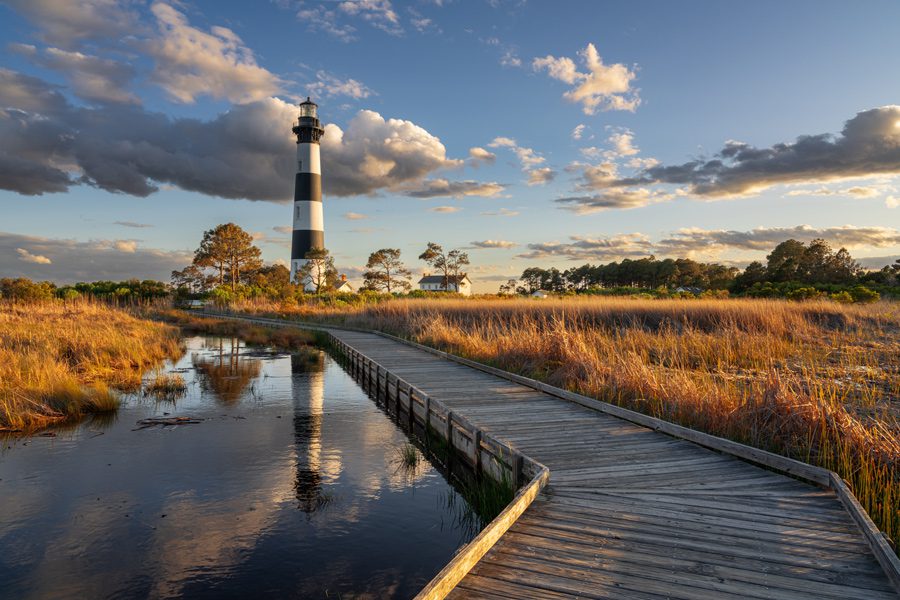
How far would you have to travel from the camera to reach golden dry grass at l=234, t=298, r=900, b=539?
5.34 m

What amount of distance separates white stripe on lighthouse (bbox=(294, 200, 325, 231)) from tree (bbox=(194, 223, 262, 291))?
34.9ft

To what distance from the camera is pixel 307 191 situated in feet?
142

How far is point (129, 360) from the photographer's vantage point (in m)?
14.6

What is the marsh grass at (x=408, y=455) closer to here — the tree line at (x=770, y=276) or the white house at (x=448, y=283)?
the tree line at (x=770, y=276)

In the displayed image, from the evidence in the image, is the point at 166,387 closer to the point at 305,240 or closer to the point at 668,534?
the point at 668,534

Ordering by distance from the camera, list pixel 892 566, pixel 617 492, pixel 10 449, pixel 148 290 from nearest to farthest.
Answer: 1. pixel 892 566
2. pixel 617 492
3. pixel 10 449
4. pixel 148 290

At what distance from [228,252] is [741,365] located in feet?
161

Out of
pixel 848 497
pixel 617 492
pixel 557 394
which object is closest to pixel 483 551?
pixel 617 492

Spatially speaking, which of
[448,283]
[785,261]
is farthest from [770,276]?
[448,283]

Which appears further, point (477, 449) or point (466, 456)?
point (466, 456)

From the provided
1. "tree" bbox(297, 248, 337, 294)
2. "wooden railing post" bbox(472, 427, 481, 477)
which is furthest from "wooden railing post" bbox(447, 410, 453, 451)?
"tree" bbox(297, 248, 337, 294)

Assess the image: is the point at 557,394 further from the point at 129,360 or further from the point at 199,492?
the point at 129,360

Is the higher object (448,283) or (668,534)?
(448,283)

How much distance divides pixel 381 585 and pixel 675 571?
100 inches
